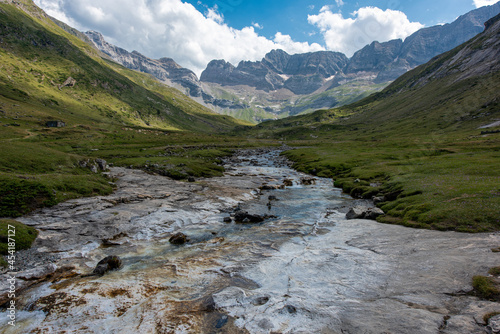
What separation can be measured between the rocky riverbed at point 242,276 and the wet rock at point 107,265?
0.58 m

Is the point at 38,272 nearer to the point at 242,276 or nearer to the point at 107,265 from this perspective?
the point at 107,265

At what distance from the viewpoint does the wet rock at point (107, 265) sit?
16.0 metres

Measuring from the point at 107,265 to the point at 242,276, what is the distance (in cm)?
975

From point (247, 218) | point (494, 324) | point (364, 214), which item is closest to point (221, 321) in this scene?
point (494, 324)

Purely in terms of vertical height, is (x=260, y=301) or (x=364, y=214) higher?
(x=364, y=214)

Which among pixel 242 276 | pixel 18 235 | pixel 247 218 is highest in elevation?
pixel 247 218

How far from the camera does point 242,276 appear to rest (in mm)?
16109

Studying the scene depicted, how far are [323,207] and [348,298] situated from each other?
22.9 meters

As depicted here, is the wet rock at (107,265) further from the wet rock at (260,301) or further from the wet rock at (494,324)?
the wet rock at (494,324)

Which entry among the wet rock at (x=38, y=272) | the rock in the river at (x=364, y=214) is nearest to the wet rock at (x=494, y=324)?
the rock in the river at (x=364, y=214)

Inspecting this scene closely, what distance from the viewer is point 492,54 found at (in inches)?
7470

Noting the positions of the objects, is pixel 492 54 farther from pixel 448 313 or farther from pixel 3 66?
pixel 3 66

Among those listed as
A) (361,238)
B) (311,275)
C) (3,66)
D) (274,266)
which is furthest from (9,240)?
(3,66)

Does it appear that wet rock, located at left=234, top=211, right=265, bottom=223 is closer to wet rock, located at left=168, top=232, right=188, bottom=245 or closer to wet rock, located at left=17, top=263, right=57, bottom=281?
wet rock, located at left=168, top=232, right=188, bottom=245
